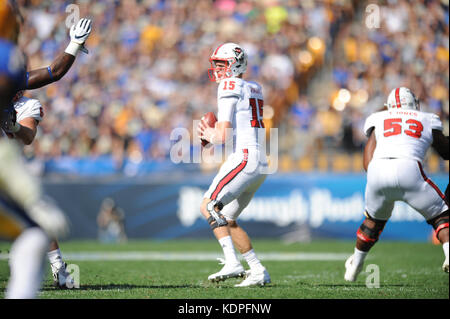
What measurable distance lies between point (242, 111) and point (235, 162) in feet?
1.48

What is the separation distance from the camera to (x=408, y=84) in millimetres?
13430

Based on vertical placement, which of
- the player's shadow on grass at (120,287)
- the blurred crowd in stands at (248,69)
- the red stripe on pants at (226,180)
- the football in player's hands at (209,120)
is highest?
the blurred crowd in stands at (248,69)

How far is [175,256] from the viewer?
370 inches

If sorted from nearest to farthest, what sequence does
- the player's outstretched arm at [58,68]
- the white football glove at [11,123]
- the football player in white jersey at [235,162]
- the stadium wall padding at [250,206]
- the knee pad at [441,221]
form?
the player's outstretched arm at [58,68]
the white football glove at [11,123]
the knee pad at [441,221]
the football player in white jersey at [235,162]
the stadium wall padding at [250,206]

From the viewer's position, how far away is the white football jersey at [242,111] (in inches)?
221

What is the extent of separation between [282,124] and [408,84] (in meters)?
2.69

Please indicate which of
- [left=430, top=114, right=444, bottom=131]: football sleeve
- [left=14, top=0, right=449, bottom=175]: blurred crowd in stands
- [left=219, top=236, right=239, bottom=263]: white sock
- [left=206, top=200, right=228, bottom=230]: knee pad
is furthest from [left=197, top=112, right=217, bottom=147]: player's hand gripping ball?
[left=14, top=0, right=449, bottom=175]: blurred crowd in stands

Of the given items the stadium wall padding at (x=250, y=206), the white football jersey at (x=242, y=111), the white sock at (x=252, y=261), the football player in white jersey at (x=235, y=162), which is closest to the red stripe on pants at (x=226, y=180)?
the football player in white jersey at (x=235, y=162)

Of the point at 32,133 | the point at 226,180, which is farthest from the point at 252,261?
the point at 32,133

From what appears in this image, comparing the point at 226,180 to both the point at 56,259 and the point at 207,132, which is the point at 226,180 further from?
the point at 56,259

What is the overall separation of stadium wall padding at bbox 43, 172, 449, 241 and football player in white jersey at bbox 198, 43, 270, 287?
6.66 metres

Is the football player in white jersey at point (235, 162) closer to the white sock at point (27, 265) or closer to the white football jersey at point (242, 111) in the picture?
the white football jersey at point (242, 111)
